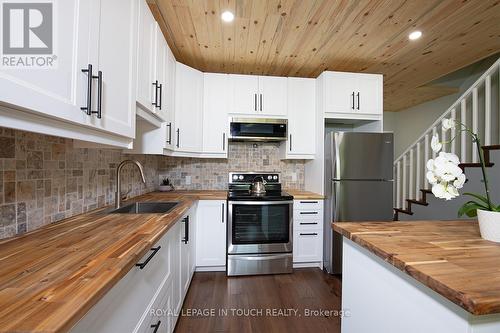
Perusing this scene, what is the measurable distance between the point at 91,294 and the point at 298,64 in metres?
2.79

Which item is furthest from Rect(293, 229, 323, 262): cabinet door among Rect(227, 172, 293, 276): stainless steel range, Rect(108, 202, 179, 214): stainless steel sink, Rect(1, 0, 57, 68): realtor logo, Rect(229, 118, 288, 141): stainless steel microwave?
Rect(1, 0, 57, 68): realtor logo

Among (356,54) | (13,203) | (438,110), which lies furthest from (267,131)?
(438,110)

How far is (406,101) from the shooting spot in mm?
4285

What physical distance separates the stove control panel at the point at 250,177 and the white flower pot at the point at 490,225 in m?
2.14

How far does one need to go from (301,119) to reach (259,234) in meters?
1.51

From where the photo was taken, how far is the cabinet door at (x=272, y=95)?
2717mm

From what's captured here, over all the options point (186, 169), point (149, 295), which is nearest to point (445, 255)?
point (149, 295)

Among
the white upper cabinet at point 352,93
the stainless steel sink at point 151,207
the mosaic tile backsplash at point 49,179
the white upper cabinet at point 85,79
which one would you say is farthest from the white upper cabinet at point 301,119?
the white upper cabinet at point 85,79

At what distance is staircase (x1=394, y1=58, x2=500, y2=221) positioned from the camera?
91.6 inches

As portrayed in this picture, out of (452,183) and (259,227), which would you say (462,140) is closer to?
(452,183)

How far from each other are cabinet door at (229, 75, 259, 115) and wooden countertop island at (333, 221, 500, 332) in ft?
6.32

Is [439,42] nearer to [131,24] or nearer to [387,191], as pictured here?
[387,191]

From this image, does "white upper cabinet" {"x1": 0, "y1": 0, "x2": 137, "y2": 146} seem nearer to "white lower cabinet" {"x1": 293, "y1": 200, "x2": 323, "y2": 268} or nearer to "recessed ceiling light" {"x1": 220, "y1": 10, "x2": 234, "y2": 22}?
"recessed ceiling light" {"x1": 220, "y1": 10, "x2": 234, "y2": 22}

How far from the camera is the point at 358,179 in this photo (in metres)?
2.41
